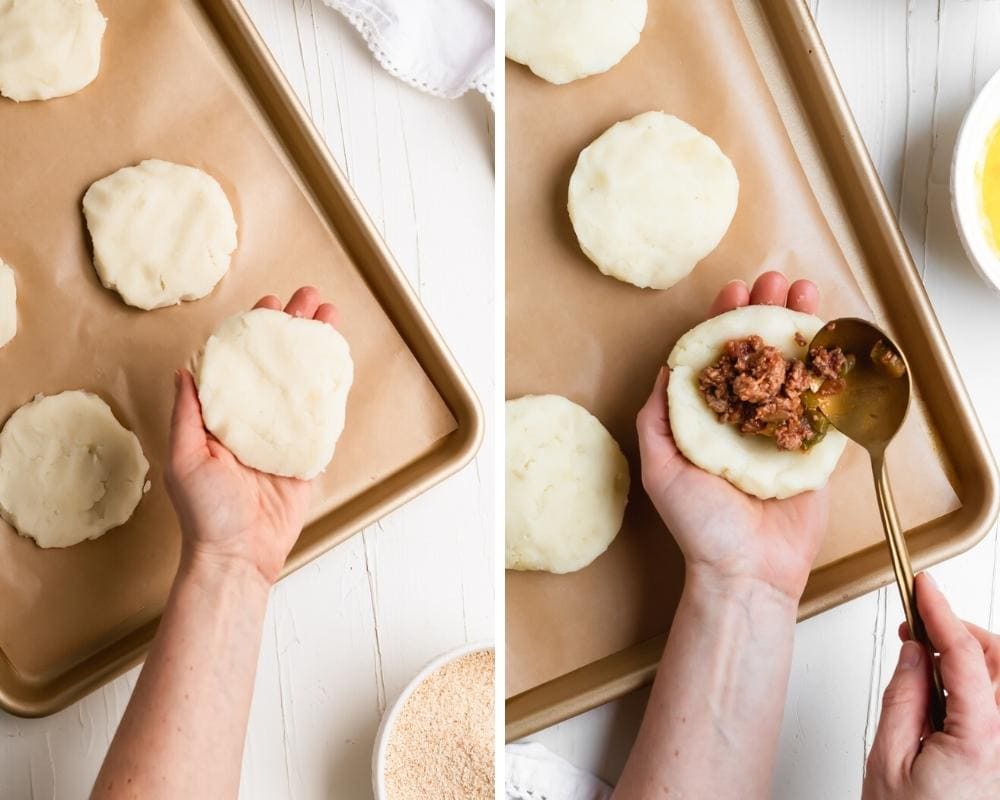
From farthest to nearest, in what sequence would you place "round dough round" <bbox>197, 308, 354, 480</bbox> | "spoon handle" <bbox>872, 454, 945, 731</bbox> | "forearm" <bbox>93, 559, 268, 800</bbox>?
"round dough round" <bbox>197, 308, 354, 480</bbox>
"forearm" <bbox>93, 559, 268, 800</bbox>
"spoon handle" <bbox>872, 454, 945, 731</bbox>

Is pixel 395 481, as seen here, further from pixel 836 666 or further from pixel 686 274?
pixel 836 666

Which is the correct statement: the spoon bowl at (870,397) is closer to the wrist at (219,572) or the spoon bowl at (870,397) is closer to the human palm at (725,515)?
the human palm at (725,515)

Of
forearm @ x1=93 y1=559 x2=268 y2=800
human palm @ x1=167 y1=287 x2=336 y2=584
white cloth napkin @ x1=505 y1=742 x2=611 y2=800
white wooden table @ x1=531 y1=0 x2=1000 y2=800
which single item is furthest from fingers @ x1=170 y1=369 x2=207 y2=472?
white wooden table @ x1=531 y1=0 x2=1000 y2=800

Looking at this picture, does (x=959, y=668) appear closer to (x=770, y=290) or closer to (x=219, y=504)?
(x=770, y=290)

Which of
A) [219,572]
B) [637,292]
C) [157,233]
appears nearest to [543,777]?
[219,572]

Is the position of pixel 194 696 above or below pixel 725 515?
above

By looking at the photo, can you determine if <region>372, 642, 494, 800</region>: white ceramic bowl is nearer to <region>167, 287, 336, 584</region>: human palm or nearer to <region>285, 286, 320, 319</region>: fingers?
<region>167, 287, 336, 584</region>: human palm

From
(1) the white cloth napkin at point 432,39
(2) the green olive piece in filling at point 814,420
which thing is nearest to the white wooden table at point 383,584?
(1) the white cloth napkin at point 432,39
